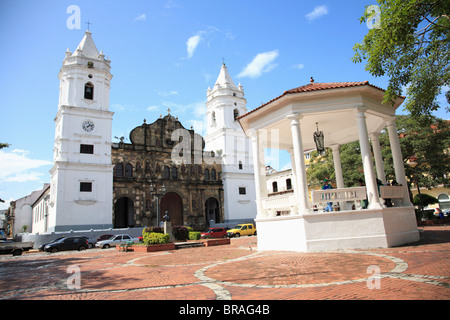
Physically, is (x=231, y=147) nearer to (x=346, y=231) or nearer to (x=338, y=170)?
(x=338, y=170)

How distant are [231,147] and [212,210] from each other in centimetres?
1007

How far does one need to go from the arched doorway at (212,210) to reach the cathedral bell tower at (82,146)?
15.7 metres

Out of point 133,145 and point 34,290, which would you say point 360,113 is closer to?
point 34,290

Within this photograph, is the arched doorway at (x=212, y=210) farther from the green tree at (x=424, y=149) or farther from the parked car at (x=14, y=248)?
the green tree at (x=424, y=149)

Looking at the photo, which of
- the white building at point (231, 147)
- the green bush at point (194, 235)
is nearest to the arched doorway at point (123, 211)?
the white building at point (231, 147)

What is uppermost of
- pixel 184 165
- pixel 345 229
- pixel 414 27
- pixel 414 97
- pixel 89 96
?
pixel 89 96

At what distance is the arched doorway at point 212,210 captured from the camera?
143ft

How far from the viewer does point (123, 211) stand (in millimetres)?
38812

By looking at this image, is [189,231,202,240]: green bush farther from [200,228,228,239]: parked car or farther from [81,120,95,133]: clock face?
[81,120,95,133]: clock face

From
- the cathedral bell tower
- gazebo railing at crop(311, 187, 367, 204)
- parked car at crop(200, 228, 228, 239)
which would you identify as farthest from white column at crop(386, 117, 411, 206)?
the cathedral bell tower

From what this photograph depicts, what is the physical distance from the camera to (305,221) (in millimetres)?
10633

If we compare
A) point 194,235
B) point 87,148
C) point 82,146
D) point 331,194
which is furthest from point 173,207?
point 331,194

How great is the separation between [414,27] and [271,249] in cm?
901

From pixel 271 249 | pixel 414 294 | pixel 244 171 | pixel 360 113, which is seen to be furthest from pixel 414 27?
pixel 244 171
